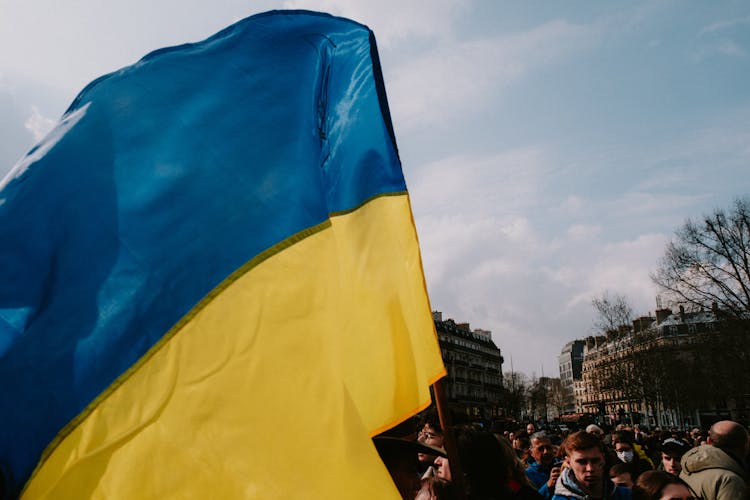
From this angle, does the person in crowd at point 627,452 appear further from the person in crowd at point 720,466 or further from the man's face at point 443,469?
the man's face at point 443,469

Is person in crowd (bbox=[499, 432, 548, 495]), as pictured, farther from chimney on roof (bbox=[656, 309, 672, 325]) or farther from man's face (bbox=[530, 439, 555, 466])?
chimney on roof (bbox=[656, 309, 672, 325])

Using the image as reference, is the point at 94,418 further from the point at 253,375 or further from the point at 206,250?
the point at 206,250

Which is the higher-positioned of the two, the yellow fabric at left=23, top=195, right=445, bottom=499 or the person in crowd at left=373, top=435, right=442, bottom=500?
the yellow fabric at left=23, top=195, right=445, bottom=499

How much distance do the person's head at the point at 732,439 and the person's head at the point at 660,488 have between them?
4.44 feet

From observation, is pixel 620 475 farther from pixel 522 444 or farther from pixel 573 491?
pixel 522 444

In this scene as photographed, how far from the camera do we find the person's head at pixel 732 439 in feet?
16.1

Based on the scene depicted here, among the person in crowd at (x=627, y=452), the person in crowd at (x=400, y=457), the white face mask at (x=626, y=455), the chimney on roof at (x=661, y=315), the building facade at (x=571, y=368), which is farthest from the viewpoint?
the building facade at (x=571, y=368)

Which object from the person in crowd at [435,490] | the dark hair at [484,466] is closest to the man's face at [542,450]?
Result: the dark hair at [484,466]

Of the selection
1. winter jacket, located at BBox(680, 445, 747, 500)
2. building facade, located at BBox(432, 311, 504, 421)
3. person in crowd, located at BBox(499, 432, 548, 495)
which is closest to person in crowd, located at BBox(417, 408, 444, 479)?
person in crowd, located at BBox(499, 432, 548, 495)

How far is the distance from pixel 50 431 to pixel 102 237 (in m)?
0.70

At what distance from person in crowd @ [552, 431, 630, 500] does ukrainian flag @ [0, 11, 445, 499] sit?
1.99m

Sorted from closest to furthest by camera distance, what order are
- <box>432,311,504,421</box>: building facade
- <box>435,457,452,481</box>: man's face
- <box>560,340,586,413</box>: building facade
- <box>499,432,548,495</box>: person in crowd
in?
<box>499,432,548,495</box>: person in crowd
<box>435,457,452,481</box>: man's face
<box>432,311,504,421</box>: building facade
<box>560,340,586,413</box>: building facade

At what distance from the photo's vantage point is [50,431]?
193 centimetres

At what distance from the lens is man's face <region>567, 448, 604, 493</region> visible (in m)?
4.01
